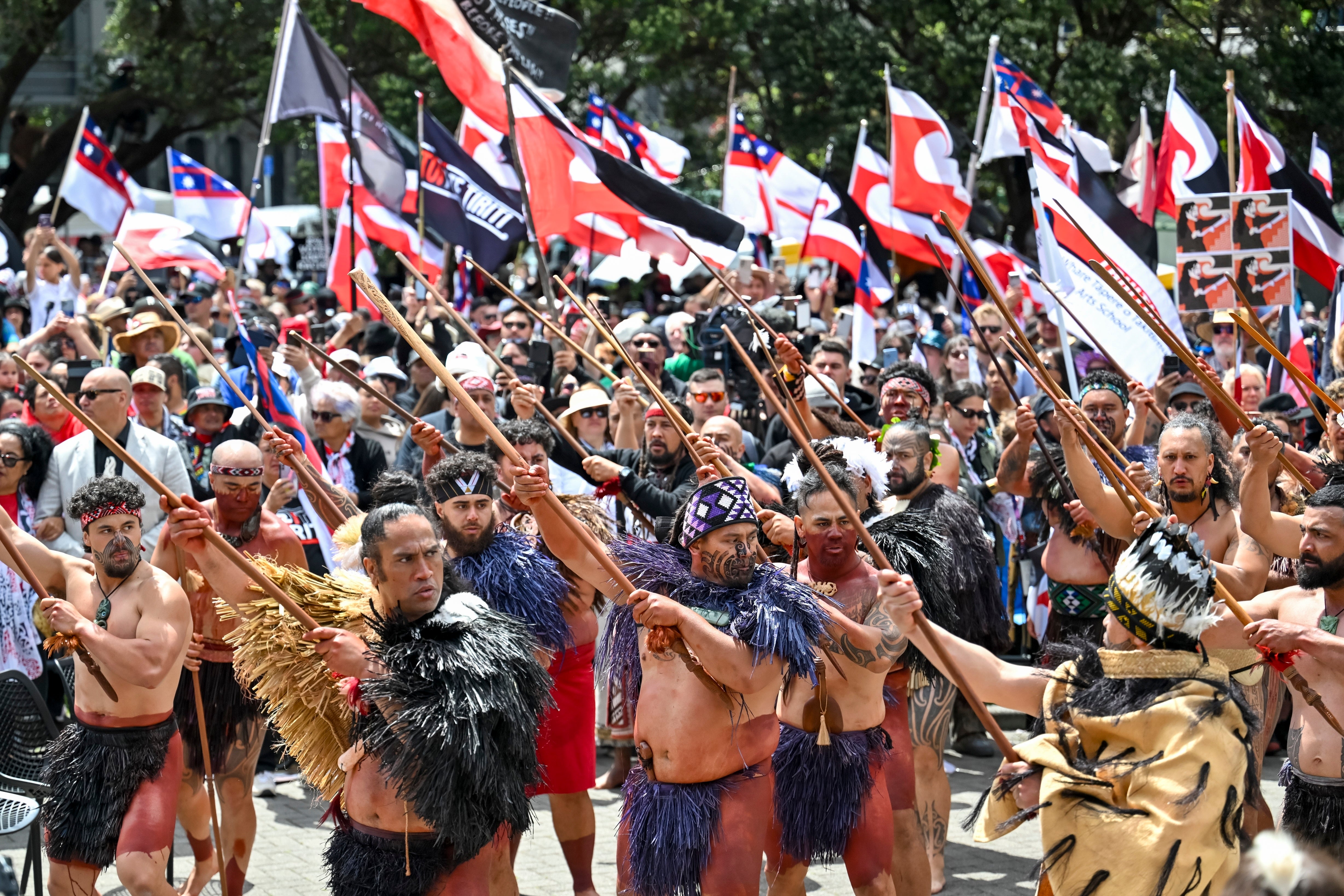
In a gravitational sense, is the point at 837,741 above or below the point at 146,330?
below

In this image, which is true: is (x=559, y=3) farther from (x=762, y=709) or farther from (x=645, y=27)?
(x=762, y=709)

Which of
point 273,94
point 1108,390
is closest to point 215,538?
point 1108,390

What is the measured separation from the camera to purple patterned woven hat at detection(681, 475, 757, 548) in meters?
5.21

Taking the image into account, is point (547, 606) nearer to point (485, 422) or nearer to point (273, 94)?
point (485, 422)

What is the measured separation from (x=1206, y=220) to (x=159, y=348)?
7450 millimetres

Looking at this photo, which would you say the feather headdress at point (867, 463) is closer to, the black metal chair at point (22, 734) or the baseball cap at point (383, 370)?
the black metal chair at point (22, 734)

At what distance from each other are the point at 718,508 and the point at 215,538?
1.66 metres

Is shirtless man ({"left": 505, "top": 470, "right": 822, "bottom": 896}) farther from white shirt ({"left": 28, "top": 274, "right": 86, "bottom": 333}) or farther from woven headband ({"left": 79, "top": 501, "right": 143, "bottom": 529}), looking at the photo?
white shirt ({"left": 28, "top": 274, "right": 86, "bottom": 333})

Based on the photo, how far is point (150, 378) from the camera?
30.7 ft

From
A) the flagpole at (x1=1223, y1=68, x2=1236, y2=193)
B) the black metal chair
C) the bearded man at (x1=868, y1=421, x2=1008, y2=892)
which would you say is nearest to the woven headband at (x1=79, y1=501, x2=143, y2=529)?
the black metal chair

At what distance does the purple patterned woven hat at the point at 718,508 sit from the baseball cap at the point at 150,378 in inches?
207

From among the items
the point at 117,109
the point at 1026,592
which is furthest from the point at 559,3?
the point at 1026,592

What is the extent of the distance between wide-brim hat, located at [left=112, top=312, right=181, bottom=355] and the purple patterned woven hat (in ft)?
23.0

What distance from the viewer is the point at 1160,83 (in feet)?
90.2
